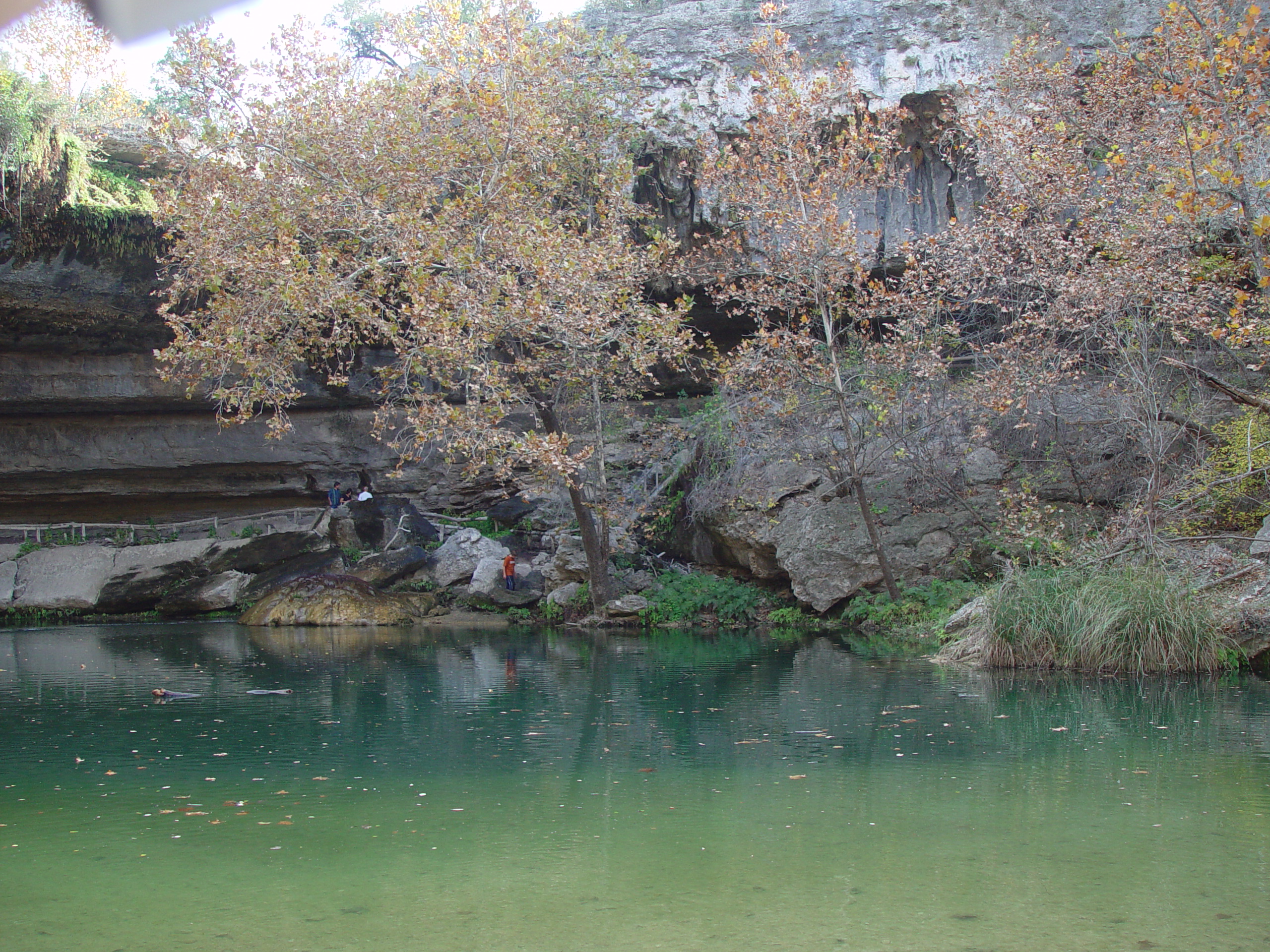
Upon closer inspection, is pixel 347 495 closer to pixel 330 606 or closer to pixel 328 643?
pixel 330 606

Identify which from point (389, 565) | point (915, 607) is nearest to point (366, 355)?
point (389, 565)

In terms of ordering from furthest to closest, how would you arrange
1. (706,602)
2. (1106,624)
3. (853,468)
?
(706,602) < (853,468) < (1106,624)

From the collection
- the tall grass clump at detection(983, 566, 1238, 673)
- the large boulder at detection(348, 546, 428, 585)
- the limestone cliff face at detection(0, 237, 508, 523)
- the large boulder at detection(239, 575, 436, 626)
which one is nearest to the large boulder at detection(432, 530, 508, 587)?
the large boulder at detection(348, 546, 428, 585)

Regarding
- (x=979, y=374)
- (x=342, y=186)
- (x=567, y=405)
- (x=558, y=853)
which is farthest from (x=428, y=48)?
(x=558, y=853)

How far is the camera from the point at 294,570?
19828 mm

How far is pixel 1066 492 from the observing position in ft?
49.2

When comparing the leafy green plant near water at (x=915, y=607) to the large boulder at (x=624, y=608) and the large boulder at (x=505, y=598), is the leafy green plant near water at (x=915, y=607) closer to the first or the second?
the large boulder at (x=624, y=608)

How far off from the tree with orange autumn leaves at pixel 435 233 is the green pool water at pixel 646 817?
519 cm

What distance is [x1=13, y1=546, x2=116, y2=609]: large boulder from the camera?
19422mm

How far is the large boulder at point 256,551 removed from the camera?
20016mm

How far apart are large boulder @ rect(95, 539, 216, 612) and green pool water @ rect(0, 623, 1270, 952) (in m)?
10.7

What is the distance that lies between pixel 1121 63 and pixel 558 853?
1326 cm

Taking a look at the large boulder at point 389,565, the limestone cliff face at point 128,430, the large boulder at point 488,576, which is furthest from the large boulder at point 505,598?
the limestone cliff face at point 128,430

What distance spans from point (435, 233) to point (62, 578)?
1221 cm
